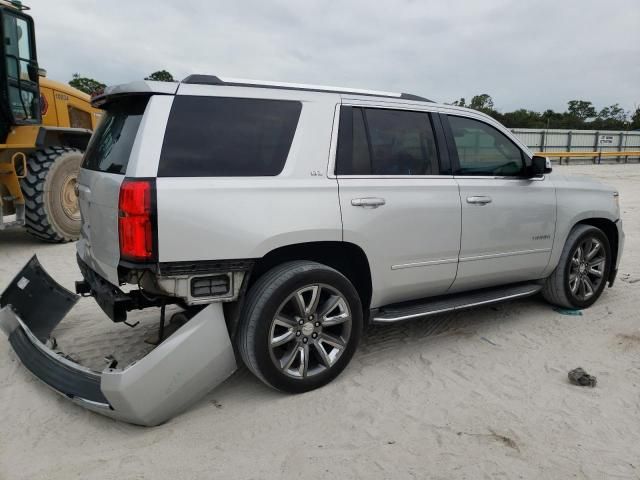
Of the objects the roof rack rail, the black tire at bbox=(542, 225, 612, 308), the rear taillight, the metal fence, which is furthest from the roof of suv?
the metal fence

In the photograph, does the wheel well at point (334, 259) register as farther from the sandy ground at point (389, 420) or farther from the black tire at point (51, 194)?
the black tire at point (51, 194)

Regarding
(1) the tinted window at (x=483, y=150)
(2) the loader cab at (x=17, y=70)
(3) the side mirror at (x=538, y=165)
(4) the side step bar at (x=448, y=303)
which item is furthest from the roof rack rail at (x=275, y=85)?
(2) the loader cab at (x=17, y=70)

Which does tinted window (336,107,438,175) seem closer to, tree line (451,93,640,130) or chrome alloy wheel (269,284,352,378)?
chrome alloy wheel (269,284,352,378)

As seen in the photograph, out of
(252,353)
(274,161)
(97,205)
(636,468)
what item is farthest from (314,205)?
(636,468)

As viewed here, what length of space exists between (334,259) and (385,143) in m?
0.90

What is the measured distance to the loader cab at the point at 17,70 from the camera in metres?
6.88

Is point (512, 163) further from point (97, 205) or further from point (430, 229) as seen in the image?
point (97, 205)

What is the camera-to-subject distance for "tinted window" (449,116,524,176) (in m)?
4.10

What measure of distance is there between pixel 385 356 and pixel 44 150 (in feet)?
19.9

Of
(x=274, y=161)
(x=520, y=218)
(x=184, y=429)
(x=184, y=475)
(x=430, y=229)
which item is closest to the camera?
(x=184, y=475)

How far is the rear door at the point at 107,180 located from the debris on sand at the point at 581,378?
3.04 metres

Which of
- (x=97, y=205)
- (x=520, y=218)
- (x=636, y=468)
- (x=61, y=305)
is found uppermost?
(x=97, y=205)

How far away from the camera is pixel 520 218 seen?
4.29 m

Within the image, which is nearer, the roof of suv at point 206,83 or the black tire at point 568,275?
the roof of suv at point 206,83
